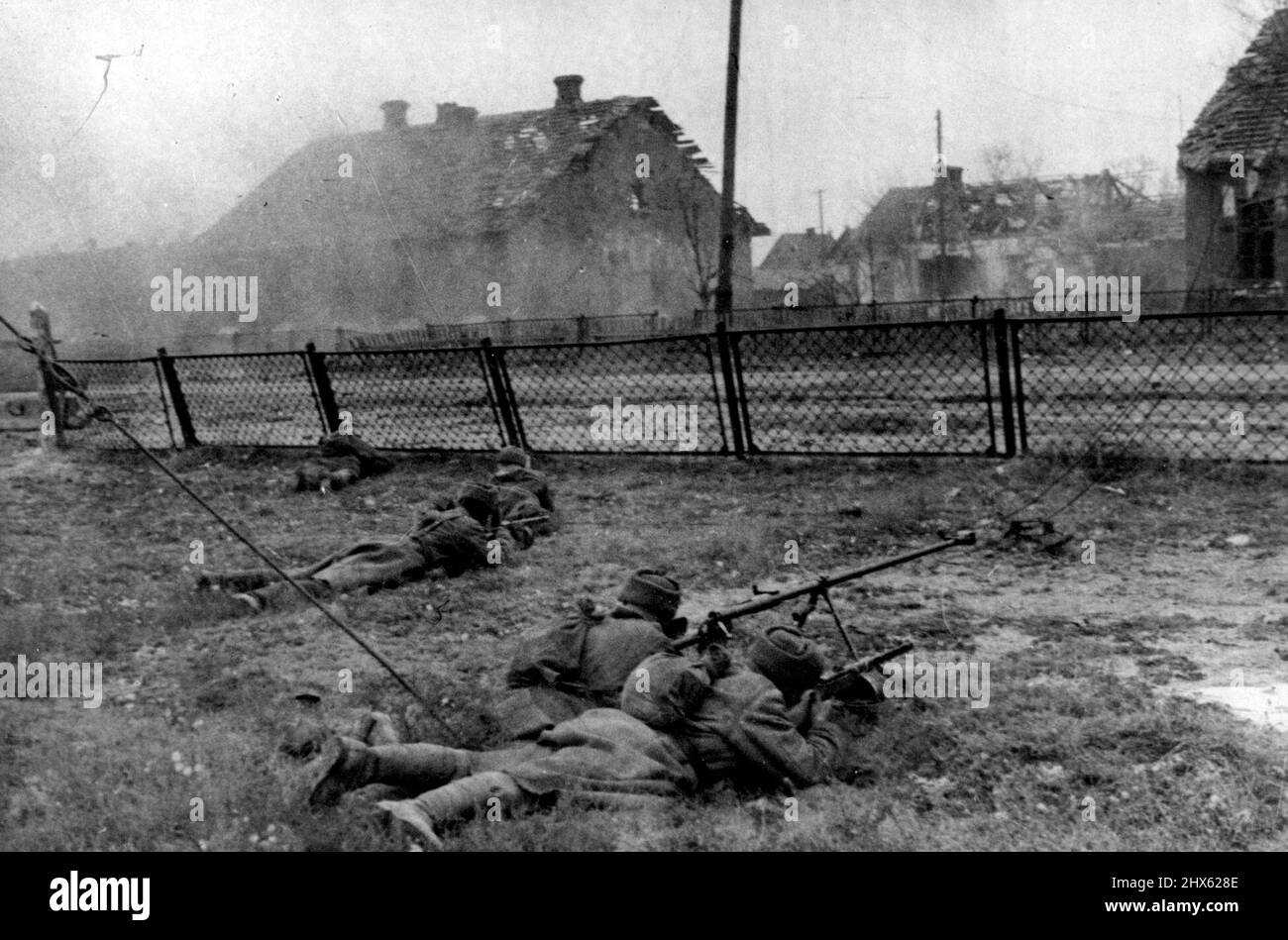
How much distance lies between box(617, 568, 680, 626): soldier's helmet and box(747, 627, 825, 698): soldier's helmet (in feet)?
1.64

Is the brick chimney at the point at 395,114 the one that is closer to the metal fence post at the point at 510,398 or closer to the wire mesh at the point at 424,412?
the wire mesh at the point at 424,412

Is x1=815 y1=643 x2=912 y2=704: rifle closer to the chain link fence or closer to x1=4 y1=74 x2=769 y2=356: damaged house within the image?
the chain link fence

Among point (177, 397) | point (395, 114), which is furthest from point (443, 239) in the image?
point (177, 397)

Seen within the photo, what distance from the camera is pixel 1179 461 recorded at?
8195 millimetres

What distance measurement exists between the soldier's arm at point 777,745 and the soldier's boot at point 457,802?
2.62 feet

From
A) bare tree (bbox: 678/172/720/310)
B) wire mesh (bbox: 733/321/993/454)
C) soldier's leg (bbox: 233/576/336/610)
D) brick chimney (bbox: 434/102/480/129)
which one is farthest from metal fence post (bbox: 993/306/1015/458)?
brick chimney (bbox: 434/102/480/129)

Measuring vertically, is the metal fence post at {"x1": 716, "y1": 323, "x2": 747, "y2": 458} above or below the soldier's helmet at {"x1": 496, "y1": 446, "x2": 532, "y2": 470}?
above

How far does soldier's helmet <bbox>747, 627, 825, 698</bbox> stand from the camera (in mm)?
4414

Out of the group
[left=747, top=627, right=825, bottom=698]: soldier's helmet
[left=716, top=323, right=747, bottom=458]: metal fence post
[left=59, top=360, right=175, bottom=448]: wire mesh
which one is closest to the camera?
[left=747, top=627, right=825, bottom=698]: soldier's helmet

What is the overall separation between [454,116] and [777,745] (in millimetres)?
27403

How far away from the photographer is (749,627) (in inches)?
228
